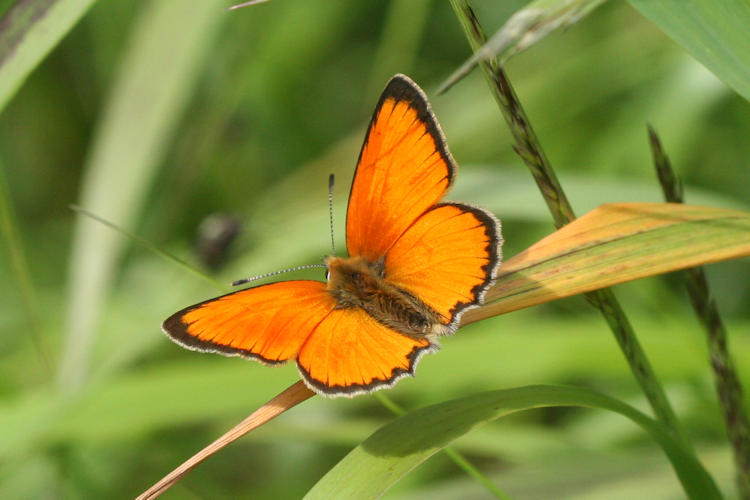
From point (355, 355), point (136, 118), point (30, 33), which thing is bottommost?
point (355, 355)

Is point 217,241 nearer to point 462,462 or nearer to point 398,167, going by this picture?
point 398,167

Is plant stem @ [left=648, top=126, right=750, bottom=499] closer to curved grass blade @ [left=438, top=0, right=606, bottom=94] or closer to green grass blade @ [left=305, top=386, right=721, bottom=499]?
green grass blade @ [left=305, top=386, right=721, bottom=499]

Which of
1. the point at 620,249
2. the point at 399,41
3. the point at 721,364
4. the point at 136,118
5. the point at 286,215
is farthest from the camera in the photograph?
the point at 399,41

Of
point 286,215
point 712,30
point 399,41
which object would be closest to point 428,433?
point 712,30

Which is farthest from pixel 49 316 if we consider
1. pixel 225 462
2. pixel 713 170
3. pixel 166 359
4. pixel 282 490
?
pixel 713 170

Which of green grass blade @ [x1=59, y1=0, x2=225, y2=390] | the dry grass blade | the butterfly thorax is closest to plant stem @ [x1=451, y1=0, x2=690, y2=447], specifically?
the butterfly thorax

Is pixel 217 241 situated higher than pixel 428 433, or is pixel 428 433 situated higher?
pixel 217 241
